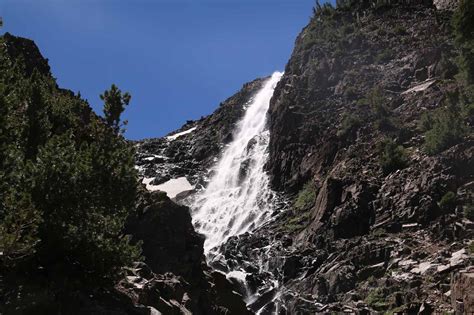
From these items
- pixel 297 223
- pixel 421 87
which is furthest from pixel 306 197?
pixel 421 87

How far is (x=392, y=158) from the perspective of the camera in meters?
44.0

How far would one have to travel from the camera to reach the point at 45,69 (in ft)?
205

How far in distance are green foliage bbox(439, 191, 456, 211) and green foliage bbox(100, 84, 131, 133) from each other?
72.7ft

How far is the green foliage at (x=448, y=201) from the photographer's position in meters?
35.8

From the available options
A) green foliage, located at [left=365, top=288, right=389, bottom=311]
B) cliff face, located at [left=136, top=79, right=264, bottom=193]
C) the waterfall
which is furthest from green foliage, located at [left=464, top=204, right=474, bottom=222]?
cliff face, located at [left=136, top=79, right=264, bottom=193]

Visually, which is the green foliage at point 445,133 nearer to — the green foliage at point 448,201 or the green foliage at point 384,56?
the green foliage at point 448,201

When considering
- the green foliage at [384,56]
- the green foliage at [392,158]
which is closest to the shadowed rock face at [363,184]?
the green foliage at [384,56]

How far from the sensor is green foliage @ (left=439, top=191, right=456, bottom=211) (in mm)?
35750

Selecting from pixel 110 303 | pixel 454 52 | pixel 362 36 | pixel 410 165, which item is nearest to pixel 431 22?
pixel 362 36

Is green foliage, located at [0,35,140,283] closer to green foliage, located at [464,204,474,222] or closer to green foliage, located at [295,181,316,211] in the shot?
green foliage, located at [464,204,474,222]

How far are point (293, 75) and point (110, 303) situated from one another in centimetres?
6359

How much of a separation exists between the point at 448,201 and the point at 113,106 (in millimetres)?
23310

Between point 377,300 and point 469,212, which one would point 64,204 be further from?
point 469,212

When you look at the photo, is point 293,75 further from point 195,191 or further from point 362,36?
point 195,191
